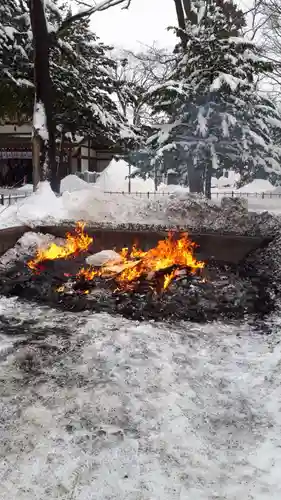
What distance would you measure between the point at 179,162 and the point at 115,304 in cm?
1057

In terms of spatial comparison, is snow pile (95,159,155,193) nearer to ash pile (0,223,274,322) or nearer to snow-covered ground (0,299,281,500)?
ash pile (0,223,274,322)

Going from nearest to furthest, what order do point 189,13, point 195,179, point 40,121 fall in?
point 40,121 → point 195,179 → point 189,13

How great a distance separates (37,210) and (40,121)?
12.9 ft

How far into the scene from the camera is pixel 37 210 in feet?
40.6

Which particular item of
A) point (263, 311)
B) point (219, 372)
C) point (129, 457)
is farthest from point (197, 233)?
point (129, 457)

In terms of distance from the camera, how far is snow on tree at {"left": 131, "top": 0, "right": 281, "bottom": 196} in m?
14.5

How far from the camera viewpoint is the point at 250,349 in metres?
5.25

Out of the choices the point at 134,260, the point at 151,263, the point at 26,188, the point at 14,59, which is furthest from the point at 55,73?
the point at 26,188

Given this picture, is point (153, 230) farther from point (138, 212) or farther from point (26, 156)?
point (26, 156)

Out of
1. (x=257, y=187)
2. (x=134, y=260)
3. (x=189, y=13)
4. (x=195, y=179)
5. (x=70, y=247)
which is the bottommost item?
(x=134, y=260)

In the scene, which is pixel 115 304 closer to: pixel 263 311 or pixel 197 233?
pixel 263 311

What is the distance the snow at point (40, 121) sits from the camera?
1418 centimetres

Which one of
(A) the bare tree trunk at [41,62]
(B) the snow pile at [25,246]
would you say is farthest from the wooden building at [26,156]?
(B) the snow pile at [25,246]

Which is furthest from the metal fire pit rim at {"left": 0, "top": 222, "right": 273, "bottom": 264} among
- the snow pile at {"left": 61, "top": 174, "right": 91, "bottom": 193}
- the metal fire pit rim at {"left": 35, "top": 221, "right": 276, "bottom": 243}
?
the snow pile at {"left": 61, "top": 174, "right": 91, "bottom": 193}
